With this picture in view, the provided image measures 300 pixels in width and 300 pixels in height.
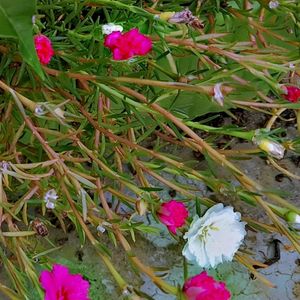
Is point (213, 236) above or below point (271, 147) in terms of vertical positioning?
below

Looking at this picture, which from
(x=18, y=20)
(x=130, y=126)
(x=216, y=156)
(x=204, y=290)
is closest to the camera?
(x=18, y=20)

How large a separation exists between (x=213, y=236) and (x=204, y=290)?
13 cm

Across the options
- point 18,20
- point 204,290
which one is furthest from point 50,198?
point 18,20

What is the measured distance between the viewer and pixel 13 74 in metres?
1.01

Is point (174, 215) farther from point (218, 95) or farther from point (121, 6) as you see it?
point (121, 6)

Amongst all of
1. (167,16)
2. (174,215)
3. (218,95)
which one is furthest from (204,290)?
(167,16)

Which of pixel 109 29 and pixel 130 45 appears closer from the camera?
pixel 130 45

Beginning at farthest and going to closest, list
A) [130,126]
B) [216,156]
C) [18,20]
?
[130,126], [216,156], [18,20]

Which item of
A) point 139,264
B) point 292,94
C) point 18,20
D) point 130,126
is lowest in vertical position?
point 139,264

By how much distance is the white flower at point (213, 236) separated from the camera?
2.72ft

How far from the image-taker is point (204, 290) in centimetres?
72

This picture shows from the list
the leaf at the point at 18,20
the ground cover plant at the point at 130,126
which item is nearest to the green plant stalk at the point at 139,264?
the ground cover plant at the point at 130,126

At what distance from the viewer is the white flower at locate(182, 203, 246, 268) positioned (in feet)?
2.72

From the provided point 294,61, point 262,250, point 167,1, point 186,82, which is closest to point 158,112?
point 186,82
